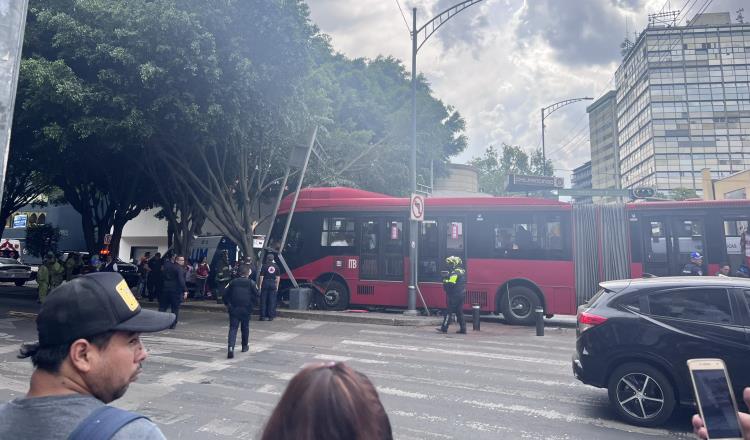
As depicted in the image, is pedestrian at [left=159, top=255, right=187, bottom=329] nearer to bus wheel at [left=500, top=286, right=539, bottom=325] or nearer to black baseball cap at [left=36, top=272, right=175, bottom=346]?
bus wheel at [left=500, top=286, right=539, bottom=325]

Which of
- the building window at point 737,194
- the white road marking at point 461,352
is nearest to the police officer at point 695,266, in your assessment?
the white road marking at point 461,352

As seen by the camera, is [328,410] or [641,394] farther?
[641,394]

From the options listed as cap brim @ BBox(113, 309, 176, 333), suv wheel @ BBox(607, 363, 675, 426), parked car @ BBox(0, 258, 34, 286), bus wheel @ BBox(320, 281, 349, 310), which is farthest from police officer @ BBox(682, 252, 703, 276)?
parked car @ BBox(0, 258, 34, 286)

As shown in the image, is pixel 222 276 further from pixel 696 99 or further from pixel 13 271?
pixel 696 99

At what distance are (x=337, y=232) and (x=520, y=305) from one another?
5939 mm

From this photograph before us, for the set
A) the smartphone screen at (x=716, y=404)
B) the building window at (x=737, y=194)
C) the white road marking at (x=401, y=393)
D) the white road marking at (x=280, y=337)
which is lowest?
the white road marking at (x=401, y=393)

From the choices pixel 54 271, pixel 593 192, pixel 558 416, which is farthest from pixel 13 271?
pixel 558 416

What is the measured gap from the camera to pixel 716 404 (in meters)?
1.96

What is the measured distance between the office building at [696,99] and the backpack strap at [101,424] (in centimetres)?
8295

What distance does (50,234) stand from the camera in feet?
117

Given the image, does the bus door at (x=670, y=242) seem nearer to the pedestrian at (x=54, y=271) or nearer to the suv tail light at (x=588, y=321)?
the suv tail light at (x=588, y=321)

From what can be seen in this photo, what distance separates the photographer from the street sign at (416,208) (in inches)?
535

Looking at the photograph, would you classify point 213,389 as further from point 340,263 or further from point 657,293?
point 340,263

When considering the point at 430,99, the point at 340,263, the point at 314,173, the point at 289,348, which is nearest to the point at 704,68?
the point at 430,99
